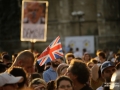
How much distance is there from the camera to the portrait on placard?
762 inches

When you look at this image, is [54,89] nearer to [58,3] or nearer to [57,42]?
[57,42]

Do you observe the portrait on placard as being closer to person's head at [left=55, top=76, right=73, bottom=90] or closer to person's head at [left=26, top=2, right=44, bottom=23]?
person's head at [left=26, top=2, right=44, bottom=23]

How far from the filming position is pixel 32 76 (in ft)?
31.5

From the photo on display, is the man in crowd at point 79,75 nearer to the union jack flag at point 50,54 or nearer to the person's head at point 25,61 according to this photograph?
the person's head at point 25,61

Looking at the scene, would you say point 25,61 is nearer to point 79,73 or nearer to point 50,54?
point 79,73

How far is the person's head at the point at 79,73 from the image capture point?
25.2 feet

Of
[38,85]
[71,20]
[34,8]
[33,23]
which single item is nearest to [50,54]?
[38,85]

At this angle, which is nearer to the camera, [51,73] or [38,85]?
[38,85]

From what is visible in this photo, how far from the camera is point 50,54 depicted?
12.3 meters

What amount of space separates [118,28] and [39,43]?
692 centimetres

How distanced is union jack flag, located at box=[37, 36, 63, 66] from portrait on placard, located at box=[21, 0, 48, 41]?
231 inches

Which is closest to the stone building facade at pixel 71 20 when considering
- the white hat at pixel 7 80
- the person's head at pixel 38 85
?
the person's head at pixel 38 85

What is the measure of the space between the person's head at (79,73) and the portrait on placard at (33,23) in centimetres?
1105

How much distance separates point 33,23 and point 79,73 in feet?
39.1
